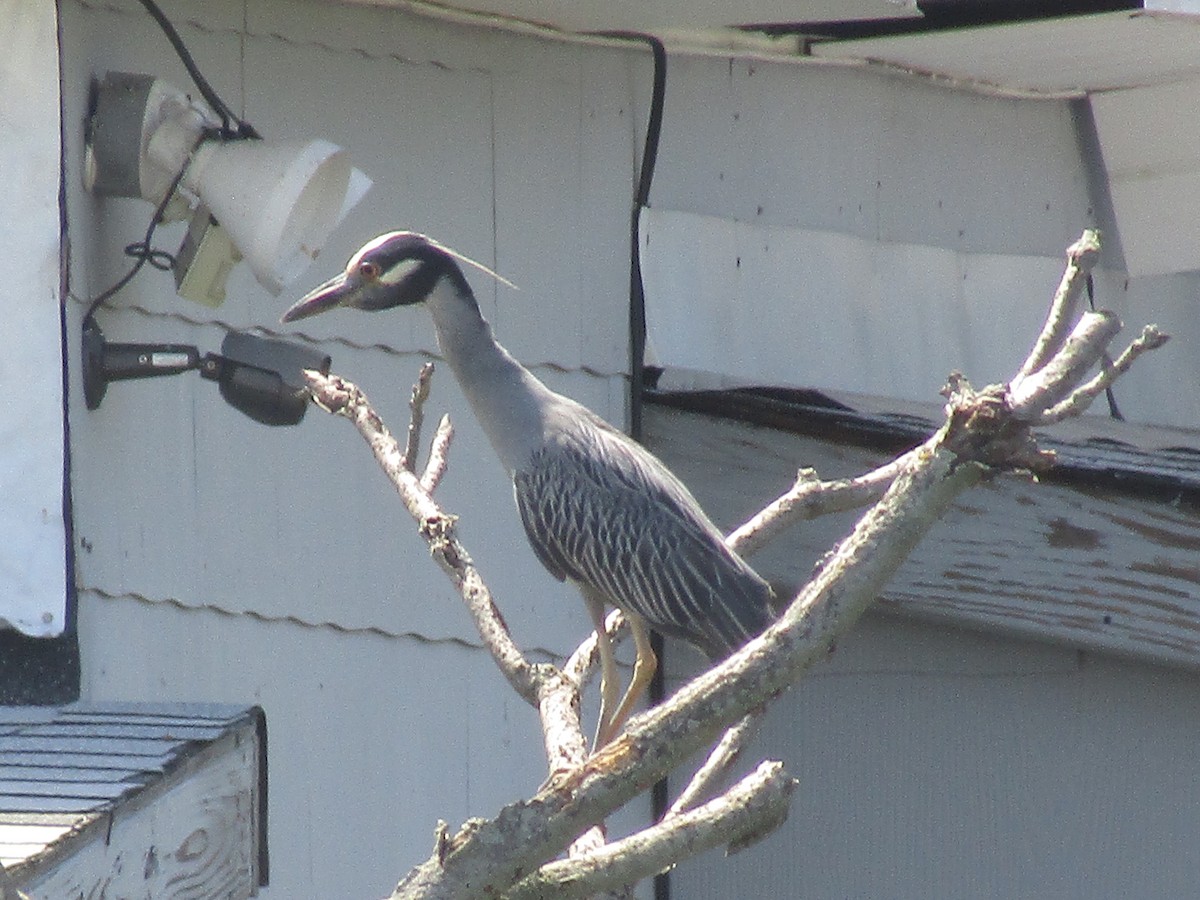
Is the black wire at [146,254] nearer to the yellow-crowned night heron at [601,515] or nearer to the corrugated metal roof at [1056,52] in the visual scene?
the yellow-crowned night heron at [601,515]

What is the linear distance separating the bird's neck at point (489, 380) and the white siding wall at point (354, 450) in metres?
0.57

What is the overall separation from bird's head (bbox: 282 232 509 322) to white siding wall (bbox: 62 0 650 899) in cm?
53

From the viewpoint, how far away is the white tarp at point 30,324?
3367 millimetres

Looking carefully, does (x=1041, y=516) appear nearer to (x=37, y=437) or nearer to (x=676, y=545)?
(x=676, y=545)

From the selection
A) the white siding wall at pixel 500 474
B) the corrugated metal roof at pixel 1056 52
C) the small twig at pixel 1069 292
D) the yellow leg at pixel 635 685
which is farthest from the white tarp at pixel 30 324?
the corrugated metal roof at pixel 1056 52

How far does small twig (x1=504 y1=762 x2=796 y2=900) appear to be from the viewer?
1810 millimetres

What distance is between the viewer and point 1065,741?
4.78 meters

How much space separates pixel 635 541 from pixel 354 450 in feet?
2.69

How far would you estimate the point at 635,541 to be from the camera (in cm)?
354

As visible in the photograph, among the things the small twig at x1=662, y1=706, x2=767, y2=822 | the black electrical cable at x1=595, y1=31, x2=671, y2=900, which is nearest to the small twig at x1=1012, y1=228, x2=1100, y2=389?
the small twig at x1=662, y1=706, x2=767, y2=822

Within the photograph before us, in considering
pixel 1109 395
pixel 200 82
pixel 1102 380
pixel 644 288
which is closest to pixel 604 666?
pixel 200 82

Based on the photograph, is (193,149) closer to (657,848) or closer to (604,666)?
(604,666)

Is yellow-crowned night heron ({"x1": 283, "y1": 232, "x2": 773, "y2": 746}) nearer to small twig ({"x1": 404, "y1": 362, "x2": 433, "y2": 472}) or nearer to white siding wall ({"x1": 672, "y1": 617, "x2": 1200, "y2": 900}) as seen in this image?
small twig ({"x1": 404, "y1": 362, "x2": 433, "y2": 472})

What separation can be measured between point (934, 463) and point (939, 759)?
10.5 feet
